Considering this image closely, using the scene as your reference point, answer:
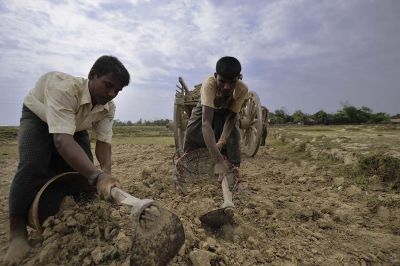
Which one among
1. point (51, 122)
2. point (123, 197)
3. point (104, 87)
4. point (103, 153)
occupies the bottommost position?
point (123, 197)

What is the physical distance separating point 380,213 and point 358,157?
181 centimetres

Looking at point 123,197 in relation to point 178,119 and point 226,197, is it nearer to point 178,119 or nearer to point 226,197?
point 226,197

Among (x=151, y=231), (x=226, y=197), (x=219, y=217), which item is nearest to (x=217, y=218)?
(x=219, y=217)

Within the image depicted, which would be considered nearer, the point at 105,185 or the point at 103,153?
the point at 105,185

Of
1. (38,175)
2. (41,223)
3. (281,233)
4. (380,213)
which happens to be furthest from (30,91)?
(380,213)

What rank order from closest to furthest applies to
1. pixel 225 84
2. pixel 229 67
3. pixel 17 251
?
pixel 17 251 → pixel 229 67 → pixel 225 84

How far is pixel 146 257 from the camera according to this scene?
5.70 feet

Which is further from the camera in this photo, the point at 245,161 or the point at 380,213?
the point at 245,161

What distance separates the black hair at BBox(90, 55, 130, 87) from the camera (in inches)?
87.6

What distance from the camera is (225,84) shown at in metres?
3.08

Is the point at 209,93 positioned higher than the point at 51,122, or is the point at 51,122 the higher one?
the point at 209,93

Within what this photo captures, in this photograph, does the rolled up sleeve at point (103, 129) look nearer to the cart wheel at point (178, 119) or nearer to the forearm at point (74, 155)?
the forearm at point (74, 155)

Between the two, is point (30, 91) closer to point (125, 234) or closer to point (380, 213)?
point (125, 234)

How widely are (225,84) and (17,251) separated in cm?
205
